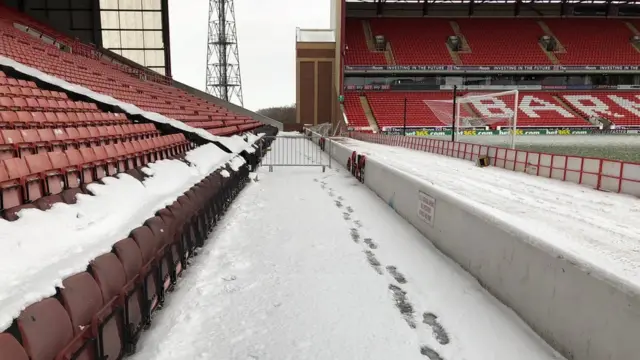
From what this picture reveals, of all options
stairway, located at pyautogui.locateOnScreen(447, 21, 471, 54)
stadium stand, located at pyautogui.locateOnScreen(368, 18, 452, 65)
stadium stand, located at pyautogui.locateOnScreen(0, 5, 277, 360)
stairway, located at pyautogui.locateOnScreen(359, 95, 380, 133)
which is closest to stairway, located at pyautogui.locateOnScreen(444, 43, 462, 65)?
stadium stand, located at pyautogui.locateOnScreen(368, 18, 452, 65)

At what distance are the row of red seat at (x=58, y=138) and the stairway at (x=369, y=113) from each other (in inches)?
1257

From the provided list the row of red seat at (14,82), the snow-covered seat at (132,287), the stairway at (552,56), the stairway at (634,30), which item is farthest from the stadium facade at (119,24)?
the stairway at (634,30)

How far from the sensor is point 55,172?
4301 mm

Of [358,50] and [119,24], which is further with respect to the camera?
[358,50]

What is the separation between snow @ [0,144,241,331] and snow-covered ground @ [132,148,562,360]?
905 mm

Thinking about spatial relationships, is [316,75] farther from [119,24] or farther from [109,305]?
[109,305]

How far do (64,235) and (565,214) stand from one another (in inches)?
289

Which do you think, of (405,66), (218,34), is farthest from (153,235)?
(218,34)

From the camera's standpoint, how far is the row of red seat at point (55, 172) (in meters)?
3.56

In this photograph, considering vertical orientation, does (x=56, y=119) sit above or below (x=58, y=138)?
above

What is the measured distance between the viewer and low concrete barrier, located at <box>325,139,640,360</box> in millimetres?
2539

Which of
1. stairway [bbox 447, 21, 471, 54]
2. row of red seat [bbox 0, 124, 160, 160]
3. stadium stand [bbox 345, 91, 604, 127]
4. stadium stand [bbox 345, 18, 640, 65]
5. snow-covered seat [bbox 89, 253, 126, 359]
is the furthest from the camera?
stairway [bbox 447, 21, 471, 54]

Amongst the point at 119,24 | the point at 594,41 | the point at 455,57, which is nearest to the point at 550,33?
the point at 594,41

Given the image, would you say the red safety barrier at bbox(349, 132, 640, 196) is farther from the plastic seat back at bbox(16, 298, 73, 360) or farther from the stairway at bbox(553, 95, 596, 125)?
the stairway at bbox(553, 95, 596, 125)
